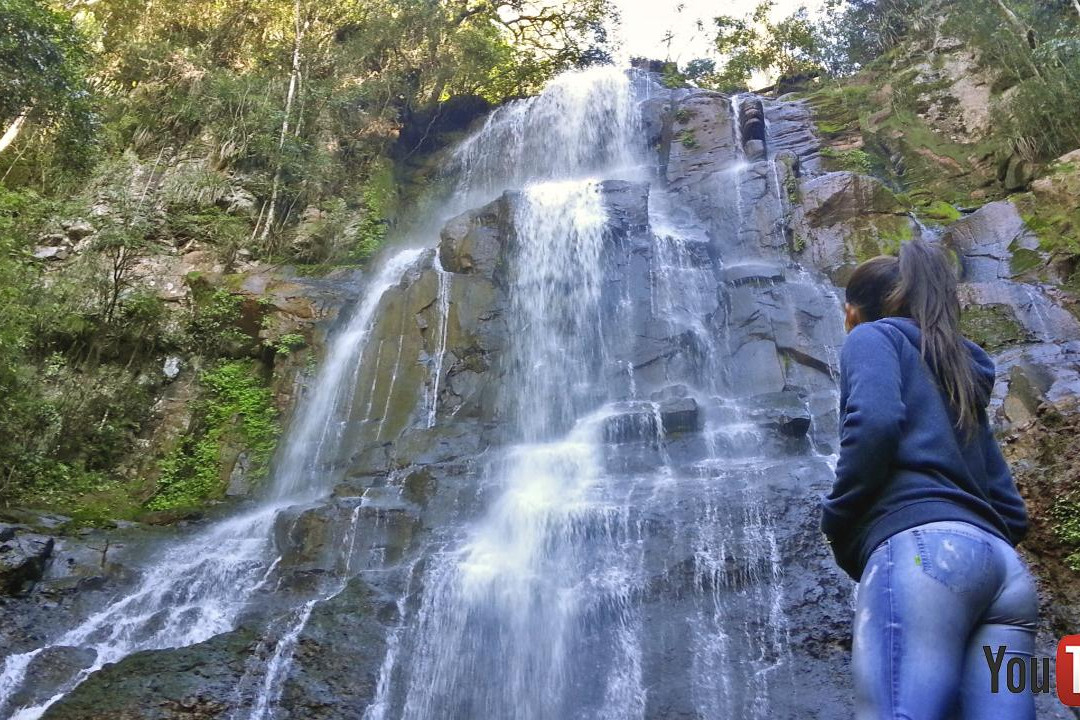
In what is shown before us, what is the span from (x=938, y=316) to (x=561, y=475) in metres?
6.20

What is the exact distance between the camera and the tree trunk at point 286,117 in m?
14.8

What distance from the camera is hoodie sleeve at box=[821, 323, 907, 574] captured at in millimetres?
1736

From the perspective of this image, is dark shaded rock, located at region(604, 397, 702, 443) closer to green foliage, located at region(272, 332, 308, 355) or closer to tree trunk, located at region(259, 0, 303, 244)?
green foliage, located at region(272, 332, 308, 355)

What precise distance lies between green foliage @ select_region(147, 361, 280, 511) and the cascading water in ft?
2.63

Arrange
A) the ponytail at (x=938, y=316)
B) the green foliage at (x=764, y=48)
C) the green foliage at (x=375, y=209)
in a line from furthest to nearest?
the green foliage at (x=764, y=48), the green foliage at (x=375, y=209), the ponytail at (x=938, y=316)

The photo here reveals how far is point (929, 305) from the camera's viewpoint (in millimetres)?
1984

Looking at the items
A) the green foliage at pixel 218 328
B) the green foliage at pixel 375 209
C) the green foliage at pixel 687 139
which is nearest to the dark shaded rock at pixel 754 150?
the green foliage at pixel 687 139

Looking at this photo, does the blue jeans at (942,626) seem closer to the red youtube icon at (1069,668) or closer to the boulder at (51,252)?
the red youtube icon at (1069,668)

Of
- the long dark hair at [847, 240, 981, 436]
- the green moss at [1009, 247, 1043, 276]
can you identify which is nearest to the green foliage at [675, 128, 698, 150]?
the green moss at [1009, 247, 1043, 276]

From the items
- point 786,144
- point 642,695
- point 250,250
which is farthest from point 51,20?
point 786,144

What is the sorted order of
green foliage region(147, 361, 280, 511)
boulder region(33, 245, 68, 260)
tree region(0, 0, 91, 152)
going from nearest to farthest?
tree region(0, 0, 91, 152), green foliage region(147, 361, 280, 511), boulder region(33, 245, 68, 260)

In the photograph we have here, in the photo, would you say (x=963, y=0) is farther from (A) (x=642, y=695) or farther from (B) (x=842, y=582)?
(A) (x=642, y=695)

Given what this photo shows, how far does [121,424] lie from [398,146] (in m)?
10.5

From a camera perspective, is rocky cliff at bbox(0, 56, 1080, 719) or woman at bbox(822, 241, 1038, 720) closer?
woman at bbox(822, 241, 1038, 720)
